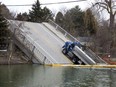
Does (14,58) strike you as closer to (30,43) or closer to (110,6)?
(30,43)

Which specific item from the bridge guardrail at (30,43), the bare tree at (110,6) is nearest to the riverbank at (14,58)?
the bridge guardrail at (30,43)

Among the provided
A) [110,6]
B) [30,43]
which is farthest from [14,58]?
[110,6]

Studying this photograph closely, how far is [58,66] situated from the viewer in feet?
110

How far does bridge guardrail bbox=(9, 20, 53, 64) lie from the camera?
35.8 metres

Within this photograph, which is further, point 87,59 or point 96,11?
point 96,11

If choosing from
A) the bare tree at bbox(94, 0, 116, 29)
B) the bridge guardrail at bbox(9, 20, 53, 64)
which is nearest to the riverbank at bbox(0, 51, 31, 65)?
the bridge guardrail at bbox(9, 20, 53, 64)

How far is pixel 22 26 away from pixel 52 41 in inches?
148

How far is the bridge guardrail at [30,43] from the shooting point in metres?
35.8

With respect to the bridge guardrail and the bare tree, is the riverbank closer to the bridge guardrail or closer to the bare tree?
the bridge guardrail

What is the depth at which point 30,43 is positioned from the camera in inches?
1471

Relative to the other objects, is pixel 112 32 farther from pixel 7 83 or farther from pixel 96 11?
pixel 7 83

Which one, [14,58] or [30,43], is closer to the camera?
[14,58]

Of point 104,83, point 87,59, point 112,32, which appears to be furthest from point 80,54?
point 104,83

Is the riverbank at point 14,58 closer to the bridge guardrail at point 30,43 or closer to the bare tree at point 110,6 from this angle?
the bridge guardrail at point 30,43
